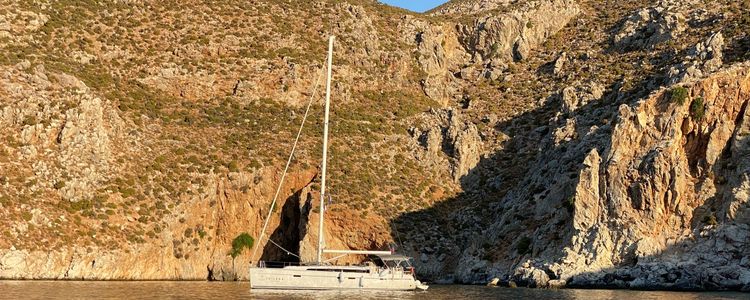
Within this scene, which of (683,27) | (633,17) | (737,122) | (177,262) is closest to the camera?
(737,122)

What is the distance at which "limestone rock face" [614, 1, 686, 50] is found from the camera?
340 feet

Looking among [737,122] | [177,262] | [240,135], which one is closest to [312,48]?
[240,135]

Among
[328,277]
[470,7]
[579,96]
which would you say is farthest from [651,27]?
[328,277]

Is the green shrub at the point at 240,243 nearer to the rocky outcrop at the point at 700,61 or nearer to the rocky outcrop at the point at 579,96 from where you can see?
the rocky outcrop at the point at 579,96

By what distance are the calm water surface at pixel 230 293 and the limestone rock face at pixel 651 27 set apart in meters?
48.5

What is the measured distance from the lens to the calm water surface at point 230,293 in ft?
178

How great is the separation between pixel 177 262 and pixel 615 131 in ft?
134

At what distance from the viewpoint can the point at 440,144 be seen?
322 feet

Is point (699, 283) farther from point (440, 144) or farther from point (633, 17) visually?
point (633, 17)

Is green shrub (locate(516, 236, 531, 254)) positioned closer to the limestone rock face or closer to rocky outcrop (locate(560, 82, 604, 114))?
rocky outcrop (locate(560, 82, 604, 114))

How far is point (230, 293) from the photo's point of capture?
59.6m

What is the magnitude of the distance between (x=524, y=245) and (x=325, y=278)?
22.1 m

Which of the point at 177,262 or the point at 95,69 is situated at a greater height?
the point at 95,69

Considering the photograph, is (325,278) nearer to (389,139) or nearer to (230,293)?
(230,293)
